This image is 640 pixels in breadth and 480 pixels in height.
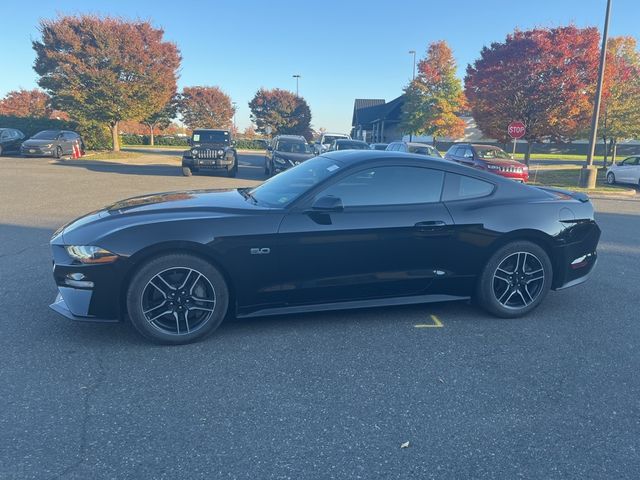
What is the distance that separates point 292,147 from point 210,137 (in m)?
A: 3.53

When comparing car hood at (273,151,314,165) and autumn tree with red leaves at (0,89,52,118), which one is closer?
car hood at (273,151,314,165)

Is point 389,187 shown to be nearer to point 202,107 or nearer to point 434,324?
point 434,324

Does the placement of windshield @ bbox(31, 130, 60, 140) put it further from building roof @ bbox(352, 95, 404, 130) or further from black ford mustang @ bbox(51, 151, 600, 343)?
building roof @ bbox(352, 95, 404, 130)

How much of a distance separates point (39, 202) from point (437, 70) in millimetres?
30424

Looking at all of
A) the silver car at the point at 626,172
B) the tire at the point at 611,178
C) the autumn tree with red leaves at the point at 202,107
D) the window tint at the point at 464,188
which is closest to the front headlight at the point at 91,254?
the window tint at the point at 464,188

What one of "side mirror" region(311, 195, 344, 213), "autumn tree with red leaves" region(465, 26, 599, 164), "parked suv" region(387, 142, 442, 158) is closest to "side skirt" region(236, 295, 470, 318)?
"side mirror" region(311, 195, 344, 213)

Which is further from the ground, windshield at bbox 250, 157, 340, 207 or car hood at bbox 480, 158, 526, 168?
car hood at bbox 480, 158, 526, 168

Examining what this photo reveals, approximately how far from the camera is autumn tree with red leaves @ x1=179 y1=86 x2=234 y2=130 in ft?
186

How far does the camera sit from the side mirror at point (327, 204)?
12.3 feet

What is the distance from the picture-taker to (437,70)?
34125 mm

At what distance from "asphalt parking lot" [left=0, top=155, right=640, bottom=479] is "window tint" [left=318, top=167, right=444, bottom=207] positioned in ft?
3.60

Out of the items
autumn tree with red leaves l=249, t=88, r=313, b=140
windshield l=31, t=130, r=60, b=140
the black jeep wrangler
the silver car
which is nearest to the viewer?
the black jeep wrangler

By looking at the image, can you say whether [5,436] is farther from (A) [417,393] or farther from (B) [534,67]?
(B) [534,67]

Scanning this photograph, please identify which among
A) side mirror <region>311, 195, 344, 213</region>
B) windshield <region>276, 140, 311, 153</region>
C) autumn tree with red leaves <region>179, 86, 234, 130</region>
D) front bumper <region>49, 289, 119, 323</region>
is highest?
autumn tree with red leaves <region>179, 86, 234, 130</region>
